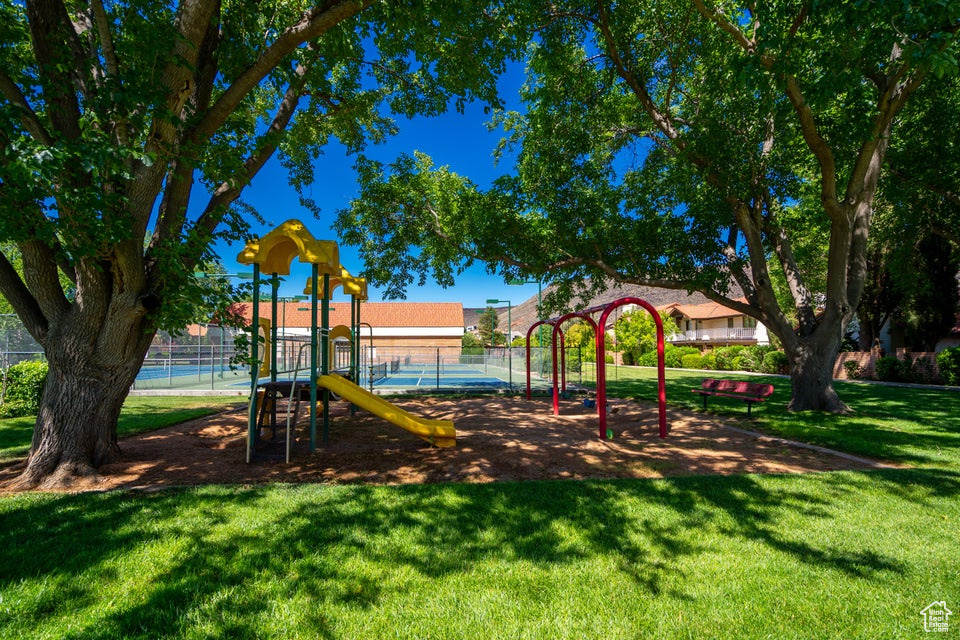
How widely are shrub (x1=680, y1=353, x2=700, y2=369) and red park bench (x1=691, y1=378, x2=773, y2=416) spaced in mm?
29313

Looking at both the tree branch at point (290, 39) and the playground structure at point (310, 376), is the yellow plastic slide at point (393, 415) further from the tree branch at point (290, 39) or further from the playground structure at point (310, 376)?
the tree branch at point (290, 39)

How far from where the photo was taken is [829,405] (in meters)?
9.83

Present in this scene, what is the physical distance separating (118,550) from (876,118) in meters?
12.5

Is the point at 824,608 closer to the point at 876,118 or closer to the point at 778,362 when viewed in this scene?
the point at 876,118

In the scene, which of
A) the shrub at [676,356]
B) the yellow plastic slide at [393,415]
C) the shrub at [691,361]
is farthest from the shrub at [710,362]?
the yellow plastic slide at [393,415]

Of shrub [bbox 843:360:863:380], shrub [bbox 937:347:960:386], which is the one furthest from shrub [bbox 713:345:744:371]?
shrub [bbox 937:347:960:386]

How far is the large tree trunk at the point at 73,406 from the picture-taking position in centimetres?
488

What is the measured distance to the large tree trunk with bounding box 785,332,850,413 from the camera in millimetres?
9836

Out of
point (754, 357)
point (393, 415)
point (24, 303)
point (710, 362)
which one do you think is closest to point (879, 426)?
point (393, 415)

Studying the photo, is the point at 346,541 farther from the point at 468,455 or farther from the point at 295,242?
the point at 295,242
